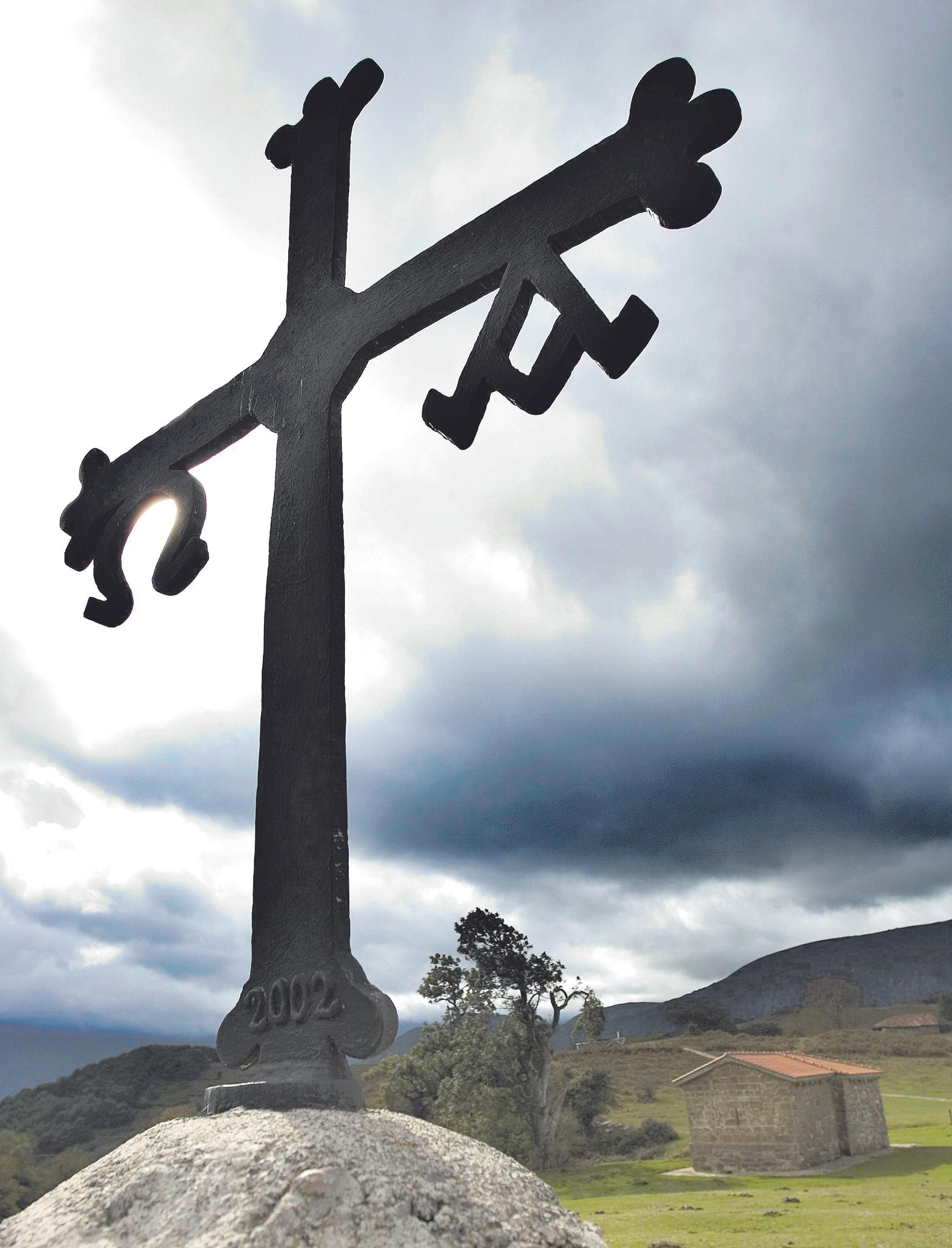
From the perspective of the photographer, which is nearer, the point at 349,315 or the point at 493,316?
the point at 493,316

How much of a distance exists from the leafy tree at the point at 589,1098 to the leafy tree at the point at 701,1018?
36.1 m

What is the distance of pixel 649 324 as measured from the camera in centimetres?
227

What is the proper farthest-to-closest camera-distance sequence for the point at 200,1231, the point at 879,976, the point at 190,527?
the point at 879,976 → the point at 190,527 → the point at 200,1231

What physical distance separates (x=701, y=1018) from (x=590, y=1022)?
4192 cm

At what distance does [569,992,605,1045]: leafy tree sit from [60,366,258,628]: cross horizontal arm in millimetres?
26651

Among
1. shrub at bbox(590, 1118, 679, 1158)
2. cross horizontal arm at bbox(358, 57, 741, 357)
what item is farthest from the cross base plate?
shrub at bbox(590, 1118, 679, 1158)

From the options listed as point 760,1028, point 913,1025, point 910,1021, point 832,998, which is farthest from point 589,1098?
point 832,998

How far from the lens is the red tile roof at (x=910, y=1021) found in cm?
6328

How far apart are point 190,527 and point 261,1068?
187 centimetres

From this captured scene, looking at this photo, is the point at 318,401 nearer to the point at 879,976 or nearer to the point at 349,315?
the point at 349,315

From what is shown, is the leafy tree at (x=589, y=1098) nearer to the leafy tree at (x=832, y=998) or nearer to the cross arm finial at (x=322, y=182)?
the cross arm finial at (x=322, y=182)

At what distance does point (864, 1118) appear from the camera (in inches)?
1083

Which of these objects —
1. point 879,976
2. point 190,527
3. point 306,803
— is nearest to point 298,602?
point 306,803

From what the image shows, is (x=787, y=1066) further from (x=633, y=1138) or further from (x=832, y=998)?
(x=832, y=998)
